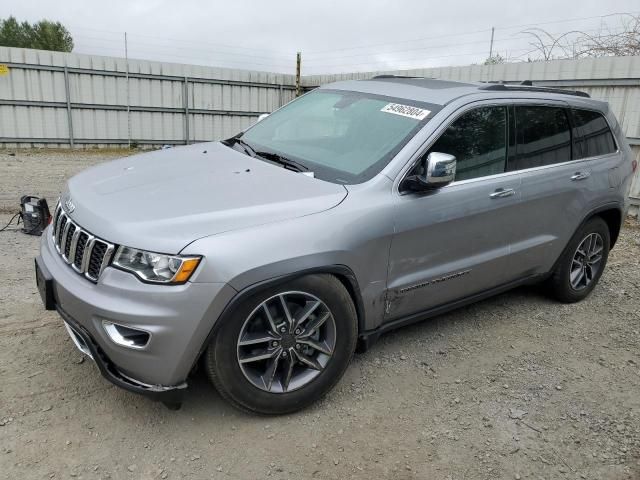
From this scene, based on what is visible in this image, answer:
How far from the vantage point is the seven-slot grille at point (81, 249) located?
8.20ft

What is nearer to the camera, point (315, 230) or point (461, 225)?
point (315, 230)

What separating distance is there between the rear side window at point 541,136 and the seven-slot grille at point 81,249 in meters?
2.70

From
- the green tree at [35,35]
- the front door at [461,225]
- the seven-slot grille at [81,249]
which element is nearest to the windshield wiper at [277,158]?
the front door at [461,225]

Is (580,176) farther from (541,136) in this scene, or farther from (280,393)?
(280,393)

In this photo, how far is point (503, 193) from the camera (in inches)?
140

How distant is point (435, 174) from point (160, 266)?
1563 millimetres

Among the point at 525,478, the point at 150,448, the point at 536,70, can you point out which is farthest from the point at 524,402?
the point at 536,70

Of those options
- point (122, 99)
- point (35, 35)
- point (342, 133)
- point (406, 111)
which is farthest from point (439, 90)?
point (35, 35)

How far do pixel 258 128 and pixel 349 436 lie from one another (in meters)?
2.44

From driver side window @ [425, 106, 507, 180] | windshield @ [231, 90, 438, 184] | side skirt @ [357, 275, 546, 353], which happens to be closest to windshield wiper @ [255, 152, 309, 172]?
windshield @ [231, 90, 438, 184]

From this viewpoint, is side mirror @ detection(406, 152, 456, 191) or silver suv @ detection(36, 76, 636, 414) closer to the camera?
silver suv @ detection(36, 76, 636, 414)

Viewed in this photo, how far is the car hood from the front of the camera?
2.45 meters

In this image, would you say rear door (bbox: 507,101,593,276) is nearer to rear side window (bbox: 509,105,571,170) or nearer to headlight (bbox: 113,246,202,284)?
rear side window (bbox: 509,105,571,170)

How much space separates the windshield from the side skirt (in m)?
0.91
